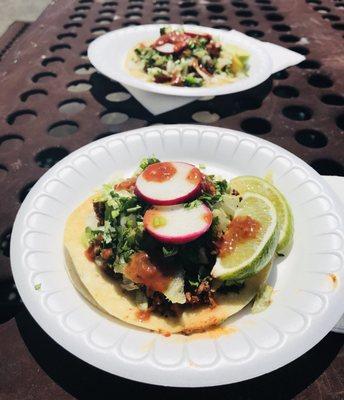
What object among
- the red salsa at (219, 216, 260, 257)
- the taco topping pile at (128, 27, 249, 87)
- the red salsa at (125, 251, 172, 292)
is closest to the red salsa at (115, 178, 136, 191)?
the red salsa at (125, 251, 172, 292)

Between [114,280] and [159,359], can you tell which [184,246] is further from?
[159,359]

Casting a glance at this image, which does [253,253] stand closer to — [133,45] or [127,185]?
[127,185]

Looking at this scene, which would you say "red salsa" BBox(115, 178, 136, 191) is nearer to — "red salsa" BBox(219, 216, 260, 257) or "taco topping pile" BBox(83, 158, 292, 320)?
"taco topping pile" BBox(83, 158, 292, 320)

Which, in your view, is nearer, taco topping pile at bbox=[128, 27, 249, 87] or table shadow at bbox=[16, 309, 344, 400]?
table shadow at bbox=[16, 309, 344, 400]

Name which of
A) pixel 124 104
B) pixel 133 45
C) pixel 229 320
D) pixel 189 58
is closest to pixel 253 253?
pixel 229 320

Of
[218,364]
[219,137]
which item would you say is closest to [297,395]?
[218,364]

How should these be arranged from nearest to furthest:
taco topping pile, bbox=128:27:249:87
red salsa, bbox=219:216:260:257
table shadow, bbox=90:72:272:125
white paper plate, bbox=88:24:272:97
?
red salsa, bbox=219:216:260:257 < white paper plate, bbox=88:24:272:97 < table shadow, bbox=90:72:272:125 < taco topping pile, bbox=128:27:249:87
